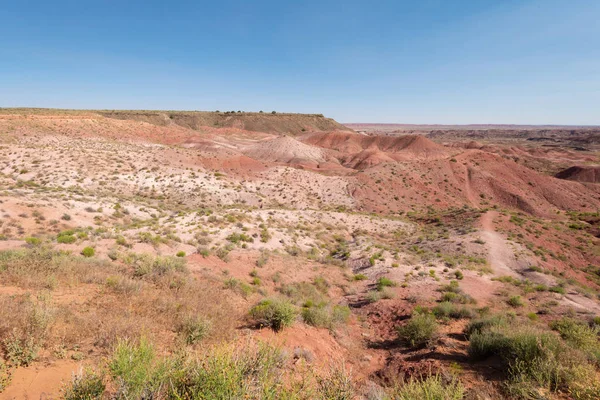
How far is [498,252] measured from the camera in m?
20.6

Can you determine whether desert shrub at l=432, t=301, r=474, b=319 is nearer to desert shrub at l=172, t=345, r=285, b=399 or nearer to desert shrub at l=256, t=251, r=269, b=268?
desert shrub at l=256, t=251, r=269, b=268

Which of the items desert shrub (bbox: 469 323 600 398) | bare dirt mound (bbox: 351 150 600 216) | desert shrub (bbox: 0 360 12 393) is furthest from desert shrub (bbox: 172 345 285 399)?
bare dirt mound (bbox: 351 150 600 216)

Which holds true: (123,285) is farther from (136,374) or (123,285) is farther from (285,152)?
(285,152)

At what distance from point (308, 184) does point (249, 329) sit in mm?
34318

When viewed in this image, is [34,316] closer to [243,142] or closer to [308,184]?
[308,184]

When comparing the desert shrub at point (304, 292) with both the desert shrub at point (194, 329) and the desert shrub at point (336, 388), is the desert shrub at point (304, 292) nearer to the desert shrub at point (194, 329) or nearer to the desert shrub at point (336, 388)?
the desert shrub at point (194, 329)

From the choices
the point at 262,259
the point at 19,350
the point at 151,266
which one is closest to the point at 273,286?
the point at 262,259

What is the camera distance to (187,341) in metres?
5.96

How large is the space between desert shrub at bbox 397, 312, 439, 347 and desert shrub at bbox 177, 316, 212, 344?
5.90 m

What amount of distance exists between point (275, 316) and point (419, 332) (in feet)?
14.3

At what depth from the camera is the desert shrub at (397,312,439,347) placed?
854 centimetres

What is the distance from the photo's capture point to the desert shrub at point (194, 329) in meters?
6.03

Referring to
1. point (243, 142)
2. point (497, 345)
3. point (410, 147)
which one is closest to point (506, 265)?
point (497, 345)

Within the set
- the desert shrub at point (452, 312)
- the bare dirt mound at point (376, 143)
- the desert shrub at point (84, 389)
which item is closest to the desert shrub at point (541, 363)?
the desert shrub at point (452, 312)
